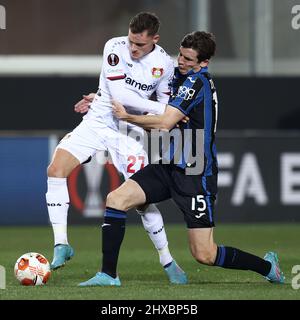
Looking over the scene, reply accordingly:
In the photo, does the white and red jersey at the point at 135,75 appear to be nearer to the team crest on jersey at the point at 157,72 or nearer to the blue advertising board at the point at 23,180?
the team crest on jersey at the point at 157,72

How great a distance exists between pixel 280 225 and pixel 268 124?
2781mm

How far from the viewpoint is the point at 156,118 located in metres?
8.51

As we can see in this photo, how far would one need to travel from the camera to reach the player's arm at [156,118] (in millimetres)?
8469

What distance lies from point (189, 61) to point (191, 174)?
0.89m

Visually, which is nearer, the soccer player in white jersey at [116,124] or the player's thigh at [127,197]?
the player's thigh at [127,197]

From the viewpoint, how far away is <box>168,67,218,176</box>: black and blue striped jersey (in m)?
8.48

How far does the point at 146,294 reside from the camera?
25.7 feet

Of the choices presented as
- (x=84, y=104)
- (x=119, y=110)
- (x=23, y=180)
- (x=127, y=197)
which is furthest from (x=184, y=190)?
(x=23, y=180)

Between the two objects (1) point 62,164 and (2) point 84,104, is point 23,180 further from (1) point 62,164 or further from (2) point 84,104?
(1) point 62,164

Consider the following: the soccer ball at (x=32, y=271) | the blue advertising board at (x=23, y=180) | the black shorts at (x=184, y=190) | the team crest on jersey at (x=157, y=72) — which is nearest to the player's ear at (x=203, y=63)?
the team crest on jersey at (x=157, y=72)

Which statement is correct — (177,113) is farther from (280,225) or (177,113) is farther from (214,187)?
(280,225)

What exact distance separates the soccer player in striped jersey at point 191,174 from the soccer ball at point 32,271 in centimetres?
42

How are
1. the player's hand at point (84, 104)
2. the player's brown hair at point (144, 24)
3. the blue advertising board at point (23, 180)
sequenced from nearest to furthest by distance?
the player's brown hair at point (144, 24), the player's hand at point (84, 104), the blue advertising board at point (23, 180)
